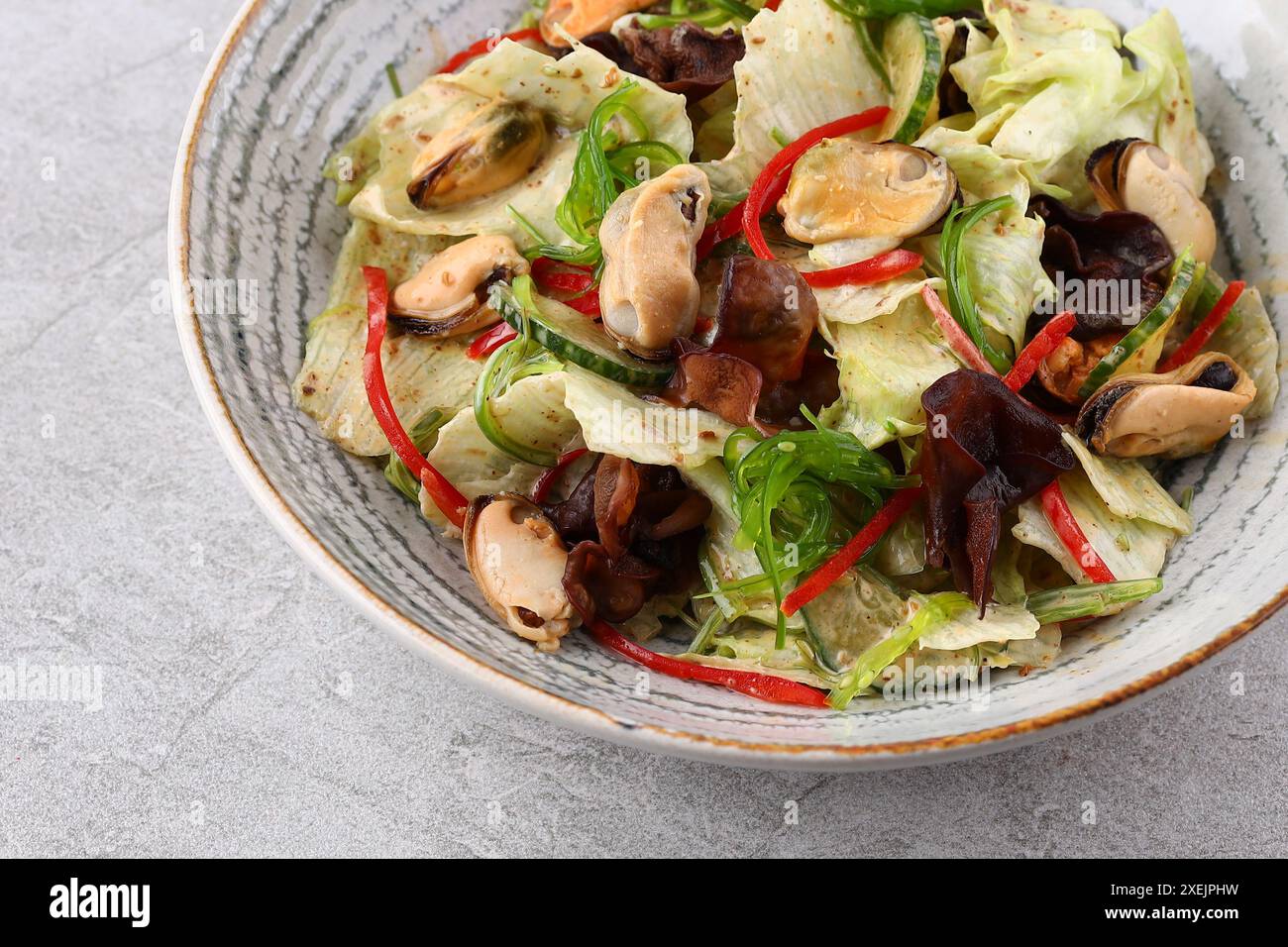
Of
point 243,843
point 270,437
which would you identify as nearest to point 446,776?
point 243,843

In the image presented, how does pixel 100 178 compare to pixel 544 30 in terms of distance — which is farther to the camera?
pixel 100 178

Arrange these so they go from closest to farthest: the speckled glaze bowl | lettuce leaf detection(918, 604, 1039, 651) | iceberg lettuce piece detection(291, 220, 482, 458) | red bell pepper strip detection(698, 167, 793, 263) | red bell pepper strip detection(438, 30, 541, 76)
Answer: the speckled glaze bowl < lettuce leaf detection(918, 604, 1039, 651) < red bell pepper strip detection(698, 167, 793, 263) < iceberg lettuce piece detection(291, 220, 482, 458) < red bell pepper strip detection(438, 30, 541, 76)

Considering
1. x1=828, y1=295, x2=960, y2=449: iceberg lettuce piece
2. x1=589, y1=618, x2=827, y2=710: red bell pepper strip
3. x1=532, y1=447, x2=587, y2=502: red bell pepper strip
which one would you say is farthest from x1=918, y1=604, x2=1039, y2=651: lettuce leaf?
x1=532, y1=447, x2=587, y2=502: red bell pepper strip

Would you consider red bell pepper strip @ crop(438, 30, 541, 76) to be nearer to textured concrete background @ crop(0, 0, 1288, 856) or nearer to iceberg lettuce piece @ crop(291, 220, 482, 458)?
iceberg lettuce piece @ crop(291, 220, 482, 458)

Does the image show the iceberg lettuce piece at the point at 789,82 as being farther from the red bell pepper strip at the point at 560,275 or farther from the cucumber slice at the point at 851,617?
the cucumber slice at the point at 851,617

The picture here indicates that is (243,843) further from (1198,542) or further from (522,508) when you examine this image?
(1198,542)

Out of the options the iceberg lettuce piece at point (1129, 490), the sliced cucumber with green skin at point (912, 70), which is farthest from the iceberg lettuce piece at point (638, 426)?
the sliced cucumber with green skin at point (912, 70)

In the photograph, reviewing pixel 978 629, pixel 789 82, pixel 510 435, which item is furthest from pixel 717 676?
pixel 789 82
